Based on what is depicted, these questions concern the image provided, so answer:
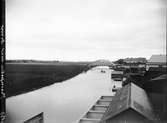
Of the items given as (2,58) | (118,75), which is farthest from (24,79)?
(2,58)

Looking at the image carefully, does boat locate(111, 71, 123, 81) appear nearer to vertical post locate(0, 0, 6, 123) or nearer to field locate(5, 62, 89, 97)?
field locate(5, 62, 89, 97)

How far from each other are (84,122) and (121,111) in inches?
74.3

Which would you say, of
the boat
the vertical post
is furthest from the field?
the boat

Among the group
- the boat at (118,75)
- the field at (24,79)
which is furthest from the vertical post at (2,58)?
the boat at (118,75)

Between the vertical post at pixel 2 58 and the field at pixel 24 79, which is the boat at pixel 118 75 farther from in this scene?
the vertical post at pixel 2 58

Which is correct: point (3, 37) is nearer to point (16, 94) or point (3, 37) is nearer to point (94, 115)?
point (94, 115)

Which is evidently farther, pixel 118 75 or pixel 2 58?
pixel 118 75

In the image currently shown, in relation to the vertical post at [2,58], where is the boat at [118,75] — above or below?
below

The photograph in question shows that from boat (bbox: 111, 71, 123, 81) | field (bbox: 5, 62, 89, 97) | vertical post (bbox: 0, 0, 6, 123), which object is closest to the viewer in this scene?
vertical post (bbox: 0, 0, 6, 123)

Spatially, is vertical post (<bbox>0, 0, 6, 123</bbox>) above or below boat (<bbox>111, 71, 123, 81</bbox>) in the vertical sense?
above

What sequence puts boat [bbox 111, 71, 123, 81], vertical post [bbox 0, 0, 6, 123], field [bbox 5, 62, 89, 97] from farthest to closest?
boat [bbox 111, 71, 123, 81], field [bbox 5, 62, 89, 97], vertical post [bbox 0, 0, 6, 123]

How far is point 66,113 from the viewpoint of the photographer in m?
6.96

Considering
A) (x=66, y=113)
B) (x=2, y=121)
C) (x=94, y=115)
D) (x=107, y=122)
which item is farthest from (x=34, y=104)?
(x=2, y=121)

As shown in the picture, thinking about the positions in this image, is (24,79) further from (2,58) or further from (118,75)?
(2,58)
